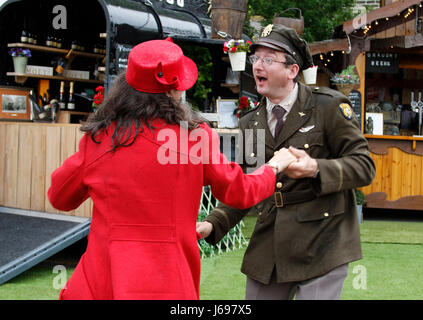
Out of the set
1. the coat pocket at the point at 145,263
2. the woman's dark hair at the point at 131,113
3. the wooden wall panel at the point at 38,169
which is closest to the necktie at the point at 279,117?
the woman's dark hair at the point at 131,113

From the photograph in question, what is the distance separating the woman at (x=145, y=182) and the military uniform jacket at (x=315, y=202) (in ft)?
1.81

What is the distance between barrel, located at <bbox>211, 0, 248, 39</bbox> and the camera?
27.9 feet

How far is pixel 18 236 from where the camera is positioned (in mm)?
6492

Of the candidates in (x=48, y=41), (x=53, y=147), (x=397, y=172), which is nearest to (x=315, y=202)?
(x=53, y=147)

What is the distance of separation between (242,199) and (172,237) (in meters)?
0.34

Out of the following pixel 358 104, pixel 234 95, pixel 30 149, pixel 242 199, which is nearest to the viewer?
pixel 242 199

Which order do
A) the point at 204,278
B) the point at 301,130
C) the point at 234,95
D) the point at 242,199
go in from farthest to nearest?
the point at 234,95 → the point at 204,278 → the point at 301,130 → the point at 242,199

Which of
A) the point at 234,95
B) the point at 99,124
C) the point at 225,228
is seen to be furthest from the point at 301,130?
the point at 234,95

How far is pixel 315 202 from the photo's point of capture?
294 cm

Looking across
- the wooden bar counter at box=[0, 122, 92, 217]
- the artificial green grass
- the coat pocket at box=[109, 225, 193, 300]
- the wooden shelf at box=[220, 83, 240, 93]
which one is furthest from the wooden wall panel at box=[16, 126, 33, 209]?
the coat pocket at box=[109, 225, 193, 300]

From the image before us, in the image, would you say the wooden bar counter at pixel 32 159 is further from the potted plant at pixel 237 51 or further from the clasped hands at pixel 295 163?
the clasped hands at pixel 295 163

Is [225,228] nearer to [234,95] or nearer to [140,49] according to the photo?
[140,49]

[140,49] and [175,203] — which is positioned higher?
[140,49]

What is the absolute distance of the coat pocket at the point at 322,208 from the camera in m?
2.93
